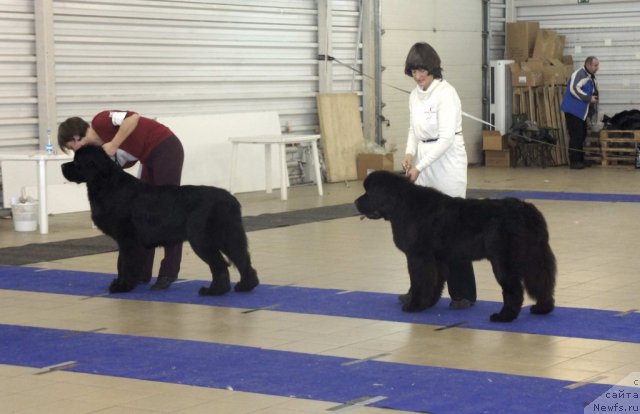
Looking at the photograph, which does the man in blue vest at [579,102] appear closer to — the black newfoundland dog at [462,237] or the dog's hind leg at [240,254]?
the dog's hind leg at [240,254]

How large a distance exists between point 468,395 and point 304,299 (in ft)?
8.56

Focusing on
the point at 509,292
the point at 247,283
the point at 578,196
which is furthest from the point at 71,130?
the point at 578,196

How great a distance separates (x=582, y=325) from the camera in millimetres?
6473

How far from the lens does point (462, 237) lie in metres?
6.60

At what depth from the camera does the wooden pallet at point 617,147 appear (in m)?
18.2

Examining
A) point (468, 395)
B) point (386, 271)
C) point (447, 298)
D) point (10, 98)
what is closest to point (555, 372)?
point (468, 395)

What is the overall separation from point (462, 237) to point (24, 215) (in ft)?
19.6

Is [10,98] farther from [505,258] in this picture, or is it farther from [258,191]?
[505,258]

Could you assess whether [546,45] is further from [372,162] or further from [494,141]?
[372,162]

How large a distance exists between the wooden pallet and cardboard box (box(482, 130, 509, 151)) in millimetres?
1659

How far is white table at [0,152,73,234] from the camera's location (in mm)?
10680

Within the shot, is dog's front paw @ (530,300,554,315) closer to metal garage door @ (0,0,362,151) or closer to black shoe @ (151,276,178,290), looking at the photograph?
black shoe @ (151,276,178,290)

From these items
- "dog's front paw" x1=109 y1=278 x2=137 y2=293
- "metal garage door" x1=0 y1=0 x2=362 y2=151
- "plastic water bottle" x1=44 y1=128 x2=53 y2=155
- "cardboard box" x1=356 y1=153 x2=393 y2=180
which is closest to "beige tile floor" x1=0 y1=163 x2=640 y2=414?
"dog's front paw" x1=109 y1=278 x2=137 y2=293

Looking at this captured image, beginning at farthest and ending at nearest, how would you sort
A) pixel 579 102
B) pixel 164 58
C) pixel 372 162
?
pixel 579 102, pixel 372 162, pixel 164 58
